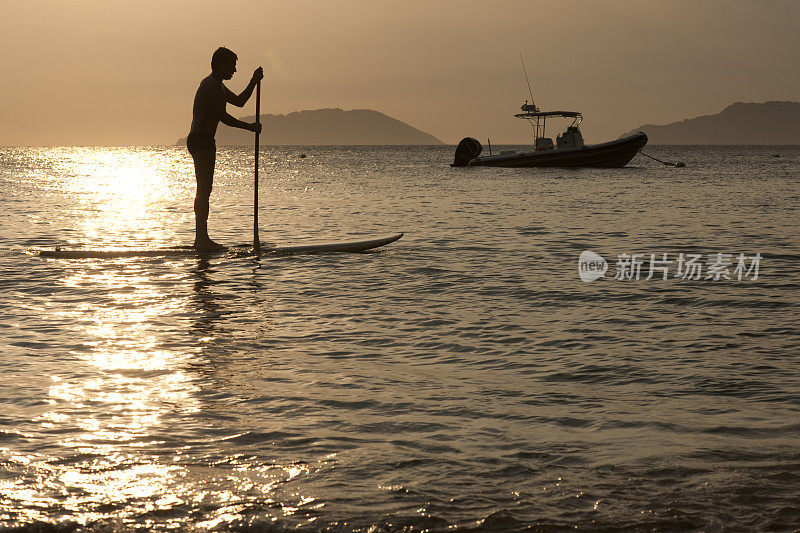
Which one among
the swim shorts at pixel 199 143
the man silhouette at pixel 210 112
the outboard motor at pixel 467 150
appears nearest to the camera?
the man silhouette at pixel 210 112

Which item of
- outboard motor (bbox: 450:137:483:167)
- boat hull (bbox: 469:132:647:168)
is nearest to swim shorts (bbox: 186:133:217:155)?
boat hull (bbox: 469:132:647:168)

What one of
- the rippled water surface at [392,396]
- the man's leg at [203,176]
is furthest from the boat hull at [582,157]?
the man's leg at [203,176]

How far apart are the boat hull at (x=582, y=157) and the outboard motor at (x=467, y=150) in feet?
26.2

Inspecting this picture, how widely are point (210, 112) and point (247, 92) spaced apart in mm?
615

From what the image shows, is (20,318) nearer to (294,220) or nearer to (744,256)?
(744,256)

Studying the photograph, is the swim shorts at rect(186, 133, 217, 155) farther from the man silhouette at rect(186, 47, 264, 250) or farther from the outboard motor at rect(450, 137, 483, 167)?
the outboard motor at rect(450, 137, 483, 167)

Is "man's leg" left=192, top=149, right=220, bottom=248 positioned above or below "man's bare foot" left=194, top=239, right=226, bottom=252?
above

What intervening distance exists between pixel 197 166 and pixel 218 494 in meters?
9.47

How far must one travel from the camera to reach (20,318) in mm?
8672

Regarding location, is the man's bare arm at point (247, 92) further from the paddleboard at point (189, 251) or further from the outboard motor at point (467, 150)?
the outboard motor at point (467, 150)

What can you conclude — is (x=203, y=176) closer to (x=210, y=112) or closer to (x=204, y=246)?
(x=210, y=112)

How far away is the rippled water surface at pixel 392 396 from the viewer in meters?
4.05

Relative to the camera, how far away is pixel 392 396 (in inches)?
235

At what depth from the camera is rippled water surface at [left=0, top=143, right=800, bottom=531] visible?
13.3 ft
